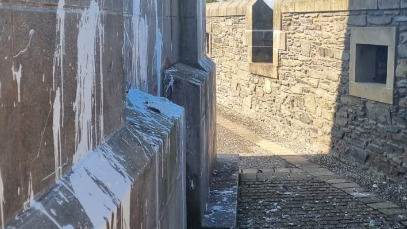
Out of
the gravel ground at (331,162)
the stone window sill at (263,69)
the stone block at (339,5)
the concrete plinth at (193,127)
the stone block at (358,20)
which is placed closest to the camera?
the concrete plinth at (193,127)

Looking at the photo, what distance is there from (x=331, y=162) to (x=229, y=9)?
19.8 ft

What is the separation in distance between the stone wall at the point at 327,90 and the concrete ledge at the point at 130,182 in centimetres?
424

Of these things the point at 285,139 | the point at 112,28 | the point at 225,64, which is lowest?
the point at 285,139

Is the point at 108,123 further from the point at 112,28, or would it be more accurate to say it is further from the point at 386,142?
the point at 386,142

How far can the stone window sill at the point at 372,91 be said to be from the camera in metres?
7.41

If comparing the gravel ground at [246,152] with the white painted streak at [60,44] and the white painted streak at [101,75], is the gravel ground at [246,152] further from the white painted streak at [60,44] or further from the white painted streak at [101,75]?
the white painted streak at [60,44]

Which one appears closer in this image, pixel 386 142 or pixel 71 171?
pixel 71 171

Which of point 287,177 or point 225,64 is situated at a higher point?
point 225,64

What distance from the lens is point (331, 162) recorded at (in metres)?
8.77

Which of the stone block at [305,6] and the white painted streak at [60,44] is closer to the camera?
the white painted streak at [60,44]

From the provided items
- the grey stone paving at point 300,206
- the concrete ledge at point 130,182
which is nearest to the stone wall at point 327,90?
the grey stone paving at point 300,206

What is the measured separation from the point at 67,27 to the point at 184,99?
3435 millimetres

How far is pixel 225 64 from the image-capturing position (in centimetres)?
1441

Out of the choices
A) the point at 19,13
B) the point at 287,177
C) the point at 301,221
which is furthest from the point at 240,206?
the point at 19,13
